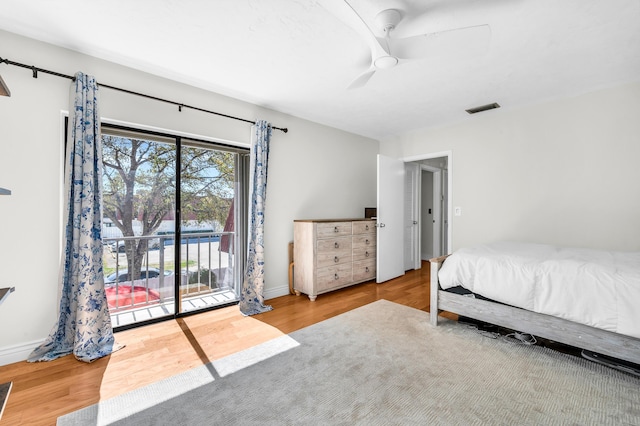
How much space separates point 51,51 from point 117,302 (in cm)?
248

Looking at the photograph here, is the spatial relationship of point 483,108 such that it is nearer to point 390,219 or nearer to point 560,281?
point 390,219

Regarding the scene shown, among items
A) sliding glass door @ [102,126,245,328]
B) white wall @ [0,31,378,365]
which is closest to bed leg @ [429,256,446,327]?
sliding glass door @ [102,126,245,328]

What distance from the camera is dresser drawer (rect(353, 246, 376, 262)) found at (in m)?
3.94

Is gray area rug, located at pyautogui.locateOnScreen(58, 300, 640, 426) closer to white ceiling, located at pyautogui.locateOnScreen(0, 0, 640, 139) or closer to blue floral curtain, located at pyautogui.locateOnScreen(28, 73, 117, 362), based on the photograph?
blue floral curtain, located at pyautogui.locateOnScreen(28, 73, 117, 362)

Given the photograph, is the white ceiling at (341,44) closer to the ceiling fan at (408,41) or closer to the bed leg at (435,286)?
the ceiling fan at (408,41)

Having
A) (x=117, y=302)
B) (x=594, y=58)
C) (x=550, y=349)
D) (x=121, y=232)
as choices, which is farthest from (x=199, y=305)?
(x=594, y=58)

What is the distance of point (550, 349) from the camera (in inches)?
86.0

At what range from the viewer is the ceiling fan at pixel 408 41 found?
1551 millimetres

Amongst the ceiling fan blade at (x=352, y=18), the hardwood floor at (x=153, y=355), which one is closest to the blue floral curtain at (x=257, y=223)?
the hardwood floor at (x=153, y=355)

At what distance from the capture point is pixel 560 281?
1957mm

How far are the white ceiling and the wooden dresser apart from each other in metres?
1.59

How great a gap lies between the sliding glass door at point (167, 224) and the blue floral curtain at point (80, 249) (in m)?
0.42

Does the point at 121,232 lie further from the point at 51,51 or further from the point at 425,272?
the point at 425,272

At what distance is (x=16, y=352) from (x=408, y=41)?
3491 millimetres
